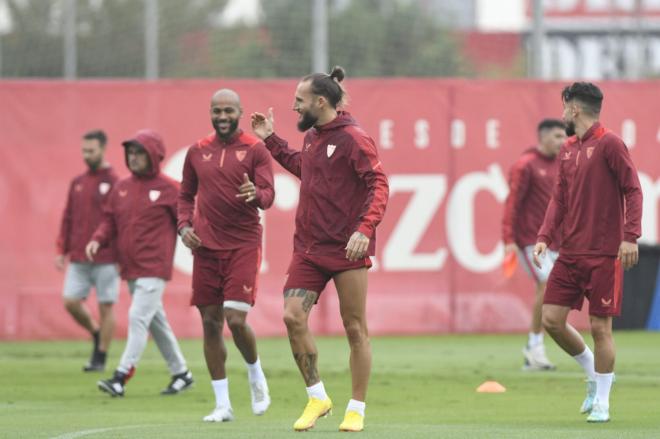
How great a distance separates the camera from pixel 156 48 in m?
24.0

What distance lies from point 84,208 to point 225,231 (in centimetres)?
526

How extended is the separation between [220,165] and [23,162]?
931 cm

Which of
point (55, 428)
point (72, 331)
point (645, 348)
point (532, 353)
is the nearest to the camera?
point (55, 428)

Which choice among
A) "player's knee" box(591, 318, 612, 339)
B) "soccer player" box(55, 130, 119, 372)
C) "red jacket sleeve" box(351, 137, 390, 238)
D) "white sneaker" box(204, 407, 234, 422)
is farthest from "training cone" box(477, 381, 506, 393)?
"soccer player" box(55, 130, 119, 372)

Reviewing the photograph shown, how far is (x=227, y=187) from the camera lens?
1185 cm

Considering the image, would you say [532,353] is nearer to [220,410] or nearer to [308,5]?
[220,410]

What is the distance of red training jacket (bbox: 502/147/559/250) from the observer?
52.6 ft

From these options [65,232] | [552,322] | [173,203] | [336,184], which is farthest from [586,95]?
[65,232]

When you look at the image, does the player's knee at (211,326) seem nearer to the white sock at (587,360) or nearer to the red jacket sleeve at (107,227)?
the white sock at (587,360)

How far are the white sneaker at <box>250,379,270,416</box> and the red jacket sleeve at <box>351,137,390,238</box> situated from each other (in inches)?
88.9

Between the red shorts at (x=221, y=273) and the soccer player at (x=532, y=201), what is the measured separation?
15.7ft

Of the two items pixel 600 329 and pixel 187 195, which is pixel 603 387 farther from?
pixel 187 195

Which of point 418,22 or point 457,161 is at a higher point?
point 418,22

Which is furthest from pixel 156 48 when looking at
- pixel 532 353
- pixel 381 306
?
pixel 532 353
